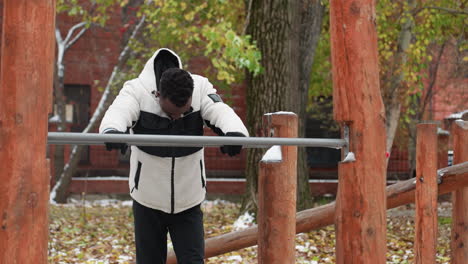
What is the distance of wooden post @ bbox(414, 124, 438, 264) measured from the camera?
4.96 meters

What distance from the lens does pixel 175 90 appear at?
345 cm

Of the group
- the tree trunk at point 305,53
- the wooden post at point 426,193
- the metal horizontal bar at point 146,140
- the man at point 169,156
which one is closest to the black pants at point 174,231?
the man at point 169,156

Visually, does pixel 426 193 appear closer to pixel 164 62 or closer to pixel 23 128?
pixel 164 62

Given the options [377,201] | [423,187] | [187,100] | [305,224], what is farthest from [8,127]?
[423,187]

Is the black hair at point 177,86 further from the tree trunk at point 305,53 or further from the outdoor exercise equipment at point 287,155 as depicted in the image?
the tree trunk at point 305,53

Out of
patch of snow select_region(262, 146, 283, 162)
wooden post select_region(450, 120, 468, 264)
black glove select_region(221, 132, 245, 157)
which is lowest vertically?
wooden post select_region(450, 120, 468, 264)

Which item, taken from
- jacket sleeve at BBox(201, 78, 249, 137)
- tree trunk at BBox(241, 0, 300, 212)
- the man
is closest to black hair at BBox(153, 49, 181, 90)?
the man

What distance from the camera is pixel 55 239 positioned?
360 inches

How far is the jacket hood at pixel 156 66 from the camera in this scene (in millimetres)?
3672

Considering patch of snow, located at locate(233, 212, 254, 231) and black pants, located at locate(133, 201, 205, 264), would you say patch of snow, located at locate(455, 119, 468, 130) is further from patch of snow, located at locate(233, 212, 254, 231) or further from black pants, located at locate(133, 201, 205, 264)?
patch of snow, located at locate(233, 212, 254, 231)

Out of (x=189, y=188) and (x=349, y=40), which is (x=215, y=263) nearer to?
(x=189, y=188)

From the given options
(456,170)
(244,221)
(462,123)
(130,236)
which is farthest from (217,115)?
(130,236)

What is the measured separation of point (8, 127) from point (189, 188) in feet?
4.30

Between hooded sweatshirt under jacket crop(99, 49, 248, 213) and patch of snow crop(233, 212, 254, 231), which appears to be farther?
patch of snow crop(233, 212, 254, 231)
